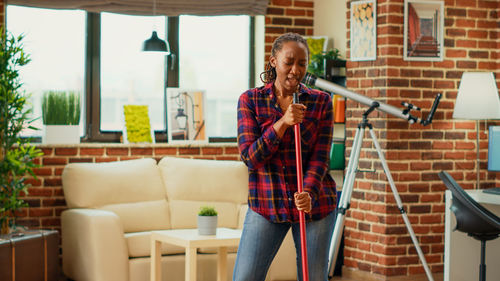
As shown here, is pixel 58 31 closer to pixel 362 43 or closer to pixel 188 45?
pixel 188 45

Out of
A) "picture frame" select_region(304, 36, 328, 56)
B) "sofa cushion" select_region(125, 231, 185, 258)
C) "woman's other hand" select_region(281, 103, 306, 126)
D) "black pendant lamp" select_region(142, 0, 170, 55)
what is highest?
"picture frame" select_region(304, 36, 328, 56)

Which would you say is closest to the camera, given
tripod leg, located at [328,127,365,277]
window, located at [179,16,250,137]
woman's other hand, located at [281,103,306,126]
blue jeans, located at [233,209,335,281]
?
woman's other hand, located at [281,103,306,126]

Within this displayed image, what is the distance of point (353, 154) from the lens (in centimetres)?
481

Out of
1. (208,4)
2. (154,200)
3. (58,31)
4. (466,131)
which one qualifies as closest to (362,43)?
(466,131)

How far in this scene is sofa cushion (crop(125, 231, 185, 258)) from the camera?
4.62 metres

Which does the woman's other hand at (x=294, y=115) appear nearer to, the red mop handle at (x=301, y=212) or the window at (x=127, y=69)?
the red mop handle at (x=301, y=212)

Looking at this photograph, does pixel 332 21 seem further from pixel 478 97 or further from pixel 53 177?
pixel 53 177

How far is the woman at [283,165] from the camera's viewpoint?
7.29 ft

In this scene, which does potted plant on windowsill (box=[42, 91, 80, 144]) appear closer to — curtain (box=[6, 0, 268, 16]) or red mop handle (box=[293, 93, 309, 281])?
curtain (box=[6, 0, 268, 16])

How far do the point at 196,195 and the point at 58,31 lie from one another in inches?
67.0

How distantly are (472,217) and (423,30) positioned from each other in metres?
1.81

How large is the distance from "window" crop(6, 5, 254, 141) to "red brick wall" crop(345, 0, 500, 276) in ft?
3.98

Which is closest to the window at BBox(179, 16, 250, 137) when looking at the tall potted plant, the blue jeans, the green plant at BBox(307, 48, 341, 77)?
the green plant at BBox(307, 48, 341, 77)

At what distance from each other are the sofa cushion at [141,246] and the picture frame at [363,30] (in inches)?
76.3
